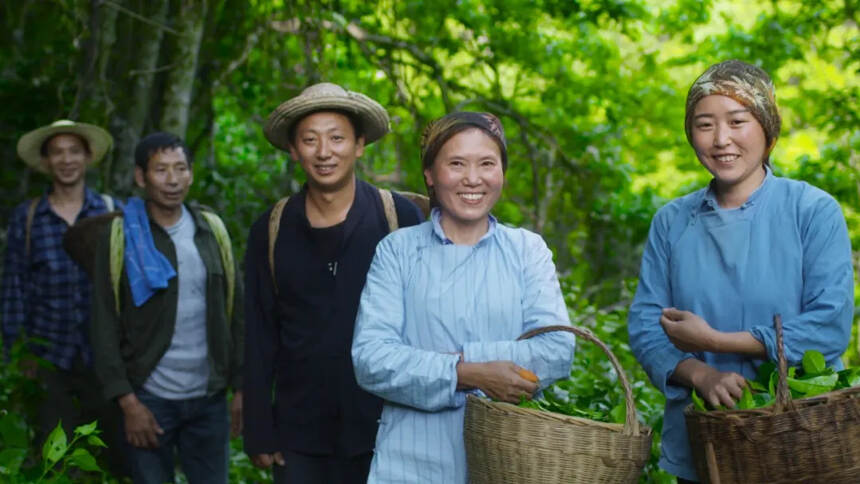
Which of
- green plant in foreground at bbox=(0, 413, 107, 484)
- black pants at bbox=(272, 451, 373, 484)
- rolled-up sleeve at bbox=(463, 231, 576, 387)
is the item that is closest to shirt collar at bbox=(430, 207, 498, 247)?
rolled-up sleeve at bbox=(463, 231, 576, 387)

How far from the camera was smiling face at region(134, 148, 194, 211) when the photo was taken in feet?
17.8

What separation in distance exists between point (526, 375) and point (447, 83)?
6.69 meters

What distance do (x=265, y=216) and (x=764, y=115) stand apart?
1949 mm

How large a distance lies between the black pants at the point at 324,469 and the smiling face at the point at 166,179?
69.8 inches

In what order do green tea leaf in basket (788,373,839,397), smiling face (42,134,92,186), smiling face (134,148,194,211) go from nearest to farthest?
green tea leaf in basket (788,373,839,397) → smiling face (134,148,194,211) → smiling face (42,134,92,186)

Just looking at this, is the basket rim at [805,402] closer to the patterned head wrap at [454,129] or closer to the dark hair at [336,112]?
the patterned head wrap at [454,129]

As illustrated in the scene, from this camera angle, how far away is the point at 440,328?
3332mm

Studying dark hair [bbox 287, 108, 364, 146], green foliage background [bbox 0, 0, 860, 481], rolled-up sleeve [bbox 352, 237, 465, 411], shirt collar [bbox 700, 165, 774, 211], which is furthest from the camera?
green foliage background [bbox 0, 0, 860, 481]

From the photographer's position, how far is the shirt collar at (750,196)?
10.8 ft

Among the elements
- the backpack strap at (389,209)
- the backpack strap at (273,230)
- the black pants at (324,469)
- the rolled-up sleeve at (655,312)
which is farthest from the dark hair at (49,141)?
the rolled-up sleeve at (655,312)

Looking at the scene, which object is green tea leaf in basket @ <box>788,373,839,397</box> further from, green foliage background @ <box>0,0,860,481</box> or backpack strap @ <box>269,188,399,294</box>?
green foliage background @ <box>0,0,860,481</box>

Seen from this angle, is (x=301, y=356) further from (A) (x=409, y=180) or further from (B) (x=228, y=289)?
(A) (x=409, y=180)

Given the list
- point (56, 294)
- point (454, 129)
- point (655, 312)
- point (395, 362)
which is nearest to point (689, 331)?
point (655, 312)

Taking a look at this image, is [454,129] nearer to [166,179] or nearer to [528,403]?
[528,403]
